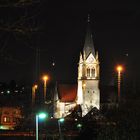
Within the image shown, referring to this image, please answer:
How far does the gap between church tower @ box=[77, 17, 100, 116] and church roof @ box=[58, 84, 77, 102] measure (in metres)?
7.15

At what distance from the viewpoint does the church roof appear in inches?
5007

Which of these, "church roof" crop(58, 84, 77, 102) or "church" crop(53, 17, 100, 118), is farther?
"church roof" crop(58, 84, 77, 102)

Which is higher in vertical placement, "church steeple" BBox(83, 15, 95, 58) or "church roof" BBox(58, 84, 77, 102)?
→ "church steeple" BBox(83, 15, 95, 58)

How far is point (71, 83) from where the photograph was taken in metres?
130

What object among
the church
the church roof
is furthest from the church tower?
the church roof

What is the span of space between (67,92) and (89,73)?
1225 cm

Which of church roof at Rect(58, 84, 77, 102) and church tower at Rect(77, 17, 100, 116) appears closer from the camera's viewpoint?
church tower at Rect(77, 17, 100, 116)

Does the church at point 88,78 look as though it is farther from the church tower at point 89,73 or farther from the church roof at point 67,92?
the church roof at point 67,92

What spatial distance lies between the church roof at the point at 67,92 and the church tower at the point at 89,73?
7.15 m

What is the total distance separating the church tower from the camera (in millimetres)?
117188

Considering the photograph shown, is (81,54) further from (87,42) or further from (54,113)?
(54,113)

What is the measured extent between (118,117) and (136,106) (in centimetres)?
159

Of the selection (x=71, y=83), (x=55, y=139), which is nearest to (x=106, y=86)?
(x=71, y=83)

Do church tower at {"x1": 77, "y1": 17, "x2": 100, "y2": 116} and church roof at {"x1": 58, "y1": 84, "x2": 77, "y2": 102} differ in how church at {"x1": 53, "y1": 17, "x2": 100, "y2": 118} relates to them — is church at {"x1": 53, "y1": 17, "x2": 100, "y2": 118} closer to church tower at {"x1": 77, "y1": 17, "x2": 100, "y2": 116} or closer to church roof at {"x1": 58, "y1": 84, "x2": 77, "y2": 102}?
church tower at {"x1": 77, "y1": 17, "x2": 100, "y2": 116}
